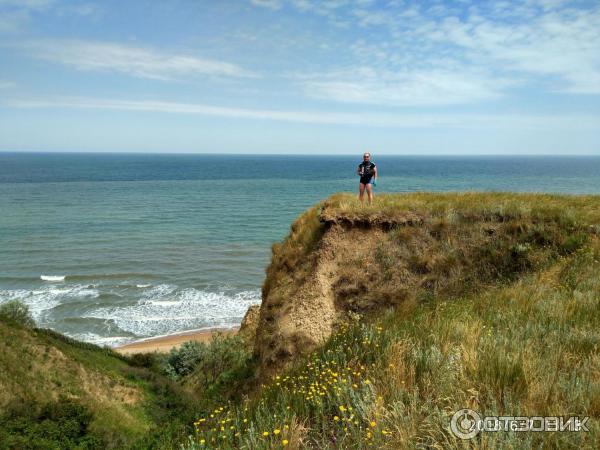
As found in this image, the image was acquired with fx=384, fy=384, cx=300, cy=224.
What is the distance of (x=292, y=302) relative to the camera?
14.4m

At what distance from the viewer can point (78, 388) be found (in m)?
20.2

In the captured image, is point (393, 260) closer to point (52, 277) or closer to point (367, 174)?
point (367, 174)

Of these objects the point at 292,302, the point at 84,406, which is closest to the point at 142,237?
the point at 84,406

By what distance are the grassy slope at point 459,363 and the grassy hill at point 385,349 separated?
1.2 inches

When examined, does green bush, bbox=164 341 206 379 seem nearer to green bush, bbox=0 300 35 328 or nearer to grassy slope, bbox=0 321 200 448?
grassy slope, bbox=0 321 200 448

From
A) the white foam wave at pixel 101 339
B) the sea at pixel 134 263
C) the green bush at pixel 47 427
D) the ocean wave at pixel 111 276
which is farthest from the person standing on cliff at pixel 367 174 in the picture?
the ocean wave at pixel 111 276

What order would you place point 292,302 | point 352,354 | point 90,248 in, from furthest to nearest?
point 90,248, point 292,302, point 352,354

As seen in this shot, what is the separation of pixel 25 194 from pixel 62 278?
2593 inches

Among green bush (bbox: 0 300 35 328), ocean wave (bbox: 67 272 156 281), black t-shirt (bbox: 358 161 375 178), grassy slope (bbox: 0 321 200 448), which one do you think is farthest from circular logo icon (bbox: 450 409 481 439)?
ocean wave (bbox: 67 272 156 281)

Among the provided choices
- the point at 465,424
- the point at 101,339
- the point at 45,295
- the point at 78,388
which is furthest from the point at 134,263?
the point at 465,424

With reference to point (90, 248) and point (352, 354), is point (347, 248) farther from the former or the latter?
point (90, 248)

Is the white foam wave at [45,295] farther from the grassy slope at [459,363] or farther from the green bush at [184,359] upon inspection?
the grassy slope at [459,363]

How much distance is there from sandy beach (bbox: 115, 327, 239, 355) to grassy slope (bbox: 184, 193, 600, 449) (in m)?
19.1

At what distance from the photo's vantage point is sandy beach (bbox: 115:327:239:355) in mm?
27453
